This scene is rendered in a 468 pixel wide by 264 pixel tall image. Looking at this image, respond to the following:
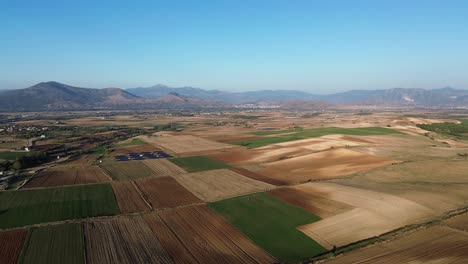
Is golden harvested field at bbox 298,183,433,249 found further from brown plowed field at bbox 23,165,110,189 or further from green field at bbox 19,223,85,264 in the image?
brown plowed field at bbox 23,165,110,189

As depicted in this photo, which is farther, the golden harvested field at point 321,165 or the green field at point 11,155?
the green field at point 11,155

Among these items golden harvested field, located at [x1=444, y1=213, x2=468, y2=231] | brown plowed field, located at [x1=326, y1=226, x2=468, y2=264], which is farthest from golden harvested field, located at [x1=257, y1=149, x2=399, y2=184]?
brown plowed field, located at [x1=326, y1=226, x2=468, y2=264]

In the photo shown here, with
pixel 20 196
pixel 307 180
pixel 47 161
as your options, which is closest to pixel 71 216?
pixel 20 196

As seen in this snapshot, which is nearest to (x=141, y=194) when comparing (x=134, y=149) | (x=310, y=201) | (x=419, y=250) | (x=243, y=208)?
(x=243, y=208)

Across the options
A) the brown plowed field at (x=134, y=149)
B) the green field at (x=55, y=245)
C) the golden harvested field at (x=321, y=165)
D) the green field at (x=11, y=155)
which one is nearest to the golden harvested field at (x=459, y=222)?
the golden harvested field at (x=321, y=165)

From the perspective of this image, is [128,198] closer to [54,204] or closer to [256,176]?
[54,204]

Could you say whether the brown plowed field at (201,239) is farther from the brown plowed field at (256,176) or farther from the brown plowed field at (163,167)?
the brown plowed field at (163,167)
